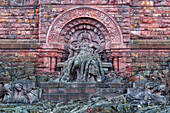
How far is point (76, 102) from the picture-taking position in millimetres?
13867

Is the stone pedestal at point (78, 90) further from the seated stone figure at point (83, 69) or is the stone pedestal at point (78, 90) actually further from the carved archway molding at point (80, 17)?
the carved archway molding at point (80, 17)

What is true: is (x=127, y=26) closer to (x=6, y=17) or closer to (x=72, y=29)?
(x=72, y=29)

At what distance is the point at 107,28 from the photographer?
1938 cm

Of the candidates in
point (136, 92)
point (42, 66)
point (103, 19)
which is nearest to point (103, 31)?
point (103, 19)

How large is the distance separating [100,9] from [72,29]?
7.61ft

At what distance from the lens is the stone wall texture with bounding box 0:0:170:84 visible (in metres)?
19.0

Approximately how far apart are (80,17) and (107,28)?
6.40 feet

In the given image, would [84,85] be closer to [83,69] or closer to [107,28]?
[83,69]

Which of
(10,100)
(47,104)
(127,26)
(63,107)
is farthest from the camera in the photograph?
(127,26)

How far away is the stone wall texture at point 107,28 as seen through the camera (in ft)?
62.2

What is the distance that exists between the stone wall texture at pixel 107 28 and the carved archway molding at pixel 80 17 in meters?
0.07

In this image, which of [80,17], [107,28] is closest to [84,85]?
[107,28]

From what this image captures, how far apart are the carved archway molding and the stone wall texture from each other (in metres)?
0.07

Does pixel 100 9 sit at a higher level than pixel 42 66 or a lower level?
higher
